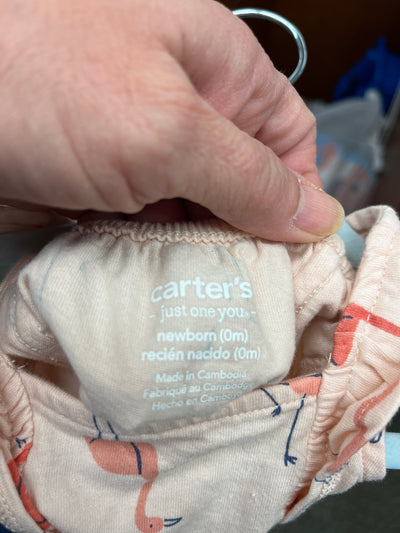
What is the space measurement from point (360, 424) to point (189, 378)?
0.16m

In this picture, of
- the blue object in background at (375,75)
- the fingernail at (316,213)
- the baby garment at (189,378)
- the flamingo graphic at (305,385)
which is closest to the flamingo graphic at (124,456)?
the baby garment at (189,378)

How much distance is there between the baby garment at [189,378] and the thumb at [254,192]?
0.07 ft

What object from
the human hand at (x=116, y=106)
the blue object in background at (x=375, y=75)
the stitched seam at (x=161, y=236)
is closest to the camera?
the human hand at (x=116, y=106)

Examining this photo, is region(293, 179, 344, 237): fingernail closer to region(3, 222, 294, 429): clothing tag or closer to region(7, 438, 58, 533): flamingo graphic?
region(3, 222, 294, 429): clothing tag

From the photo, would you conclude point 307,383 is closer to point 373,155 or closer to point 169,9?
point 169,9

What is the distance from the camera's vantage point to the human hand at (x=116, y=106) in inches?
9.3

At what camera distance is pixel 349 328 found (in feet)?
1.25

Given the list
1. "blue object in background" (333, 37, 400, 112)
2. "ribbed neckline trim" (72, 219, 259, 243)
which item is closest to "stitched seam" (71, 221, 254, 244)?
"ribbed neckline trim" (72, 219, 259, 243)

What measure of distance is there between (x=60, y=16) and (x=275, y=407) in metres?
0.33

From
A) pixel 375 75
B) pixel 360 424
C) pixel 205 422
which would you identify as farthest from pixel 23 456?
pixel 375 75

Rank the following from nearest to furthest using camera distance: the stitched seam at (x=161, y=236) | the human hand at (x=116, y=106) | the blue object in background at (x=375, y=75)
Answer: the human hand at (x=116, y=106) < the stitched seam at (x=161, y=236) < the blue object in background at (x=375, y=75)

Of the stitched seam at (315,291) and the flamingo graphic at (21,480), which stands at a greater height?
the stitched seam at (315,291)

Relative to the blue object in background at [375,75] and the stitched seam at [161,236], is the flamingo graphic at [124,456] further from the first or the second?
the blue object in background at [375,75]

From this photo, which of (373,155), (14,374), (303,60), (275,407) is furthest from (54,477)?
(373,155)
